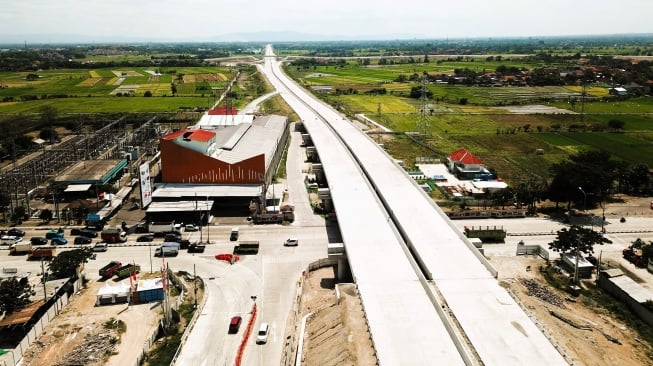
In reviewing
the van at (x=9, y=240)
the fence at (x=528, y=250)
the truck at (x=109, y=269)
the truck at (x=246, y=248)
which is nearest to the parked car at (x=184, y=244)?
the truck at (x=246, y=248)

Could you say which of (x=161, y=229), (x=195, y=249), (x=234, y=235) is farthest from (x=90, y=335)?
(x=161, y=229)

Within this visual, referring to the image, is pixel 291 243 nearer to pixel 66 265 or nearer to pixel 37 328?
pixel 66 265

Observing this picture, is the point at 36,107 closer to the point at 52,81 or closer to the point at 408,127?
the point at 52,81

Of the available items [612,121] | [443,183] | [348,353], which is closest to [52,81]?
[443,183]

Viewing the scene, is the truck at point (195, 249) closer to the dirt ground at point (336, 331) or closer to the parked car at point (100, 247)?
the parked car at point (100, 247)

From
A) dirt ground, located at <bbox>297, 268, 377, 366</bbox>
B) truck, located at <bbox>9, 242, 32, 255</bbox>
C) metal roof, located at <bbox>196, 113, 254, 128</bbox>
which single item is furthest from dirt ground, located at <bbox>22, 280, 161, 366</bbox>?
metal roof, located at <bbox>196, 113, 254, 128</bbox>
